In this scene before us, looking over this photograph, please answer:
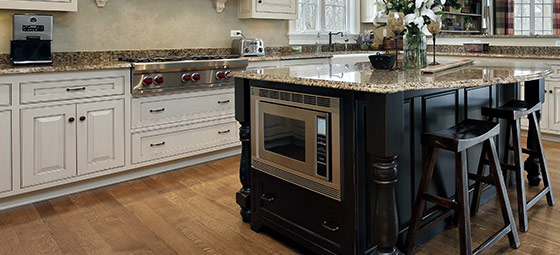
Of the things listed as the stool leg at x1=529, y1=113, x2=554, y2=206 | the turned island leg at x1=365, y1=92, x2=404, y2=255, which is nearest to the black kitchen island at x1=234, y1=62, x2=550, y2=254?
the turned island leg at x1=365, y1=92, x2=404, y2=255

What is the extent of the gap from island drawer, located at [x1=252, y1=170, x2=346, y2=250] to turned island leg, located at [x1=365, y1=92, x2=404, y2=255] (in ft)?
0.53

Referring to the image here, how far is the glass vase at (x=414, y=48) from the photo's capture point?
2.73 m

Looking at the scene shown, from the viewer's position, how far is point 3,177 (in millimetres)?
2900

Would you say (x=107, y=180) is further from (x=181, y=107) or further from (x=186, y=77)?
(x=186, y=77)

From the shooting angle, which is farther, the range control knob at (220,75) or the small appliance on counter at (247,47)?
the small appliance on counter at (247,47)

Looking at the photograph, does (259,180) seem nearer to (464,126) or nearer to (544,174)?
(464,126)

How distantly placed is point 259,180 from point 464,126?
1.09 m

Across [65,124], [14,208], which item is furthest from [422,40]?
[14,208]

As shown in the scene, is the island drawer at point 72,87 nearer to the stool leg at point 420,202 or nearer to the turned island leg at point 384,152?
the turned island leg at point 384,152

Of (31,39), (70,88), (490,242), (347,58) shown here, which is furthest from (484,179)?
(347,58)

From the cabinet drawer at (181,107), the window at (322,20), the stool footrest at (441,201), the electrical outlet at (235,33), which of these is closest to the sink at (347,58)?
the window at (322,20)

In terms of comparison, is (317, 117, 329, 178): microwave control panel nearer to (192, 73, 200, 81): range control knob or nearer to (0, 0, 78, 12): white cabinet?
(192, 73, 200, 81): range control knob

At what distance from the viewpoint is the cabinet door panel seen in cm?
471

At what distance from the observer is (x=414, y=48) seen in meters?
2.74
